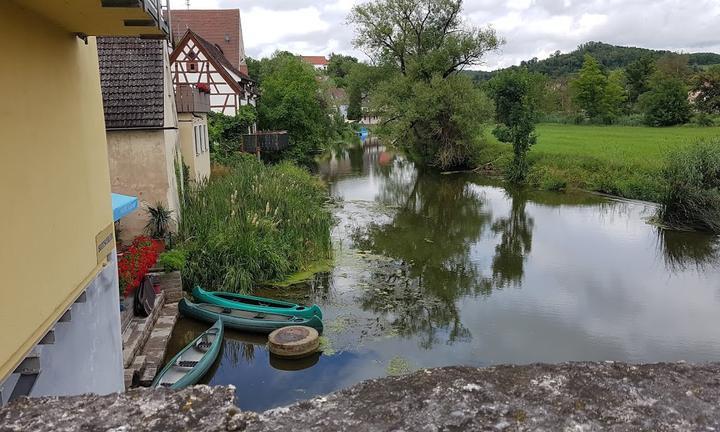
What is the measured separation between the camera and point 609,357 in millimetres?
9953

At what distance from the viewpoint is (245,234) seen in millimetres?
13453

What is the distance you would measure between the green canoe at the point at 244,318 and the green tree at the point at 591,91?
5371cm

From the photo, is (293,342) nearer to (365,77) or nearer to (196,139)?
(196,139)

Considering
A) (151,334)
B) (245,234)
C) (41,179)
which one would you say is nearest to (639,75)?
(245,234)

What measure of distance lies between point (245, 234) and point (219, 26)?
3014cm

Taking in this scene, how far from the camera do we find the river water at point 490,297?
9977 millimetres

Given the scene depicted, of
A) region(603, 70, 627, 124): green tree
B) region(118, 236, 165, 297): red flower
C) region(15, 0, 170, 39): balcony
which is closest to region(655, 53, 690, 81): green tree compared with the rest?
region(603, 70, 627, 124): green tree

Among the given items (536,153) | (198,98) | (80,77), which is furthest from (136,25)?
(536,153)

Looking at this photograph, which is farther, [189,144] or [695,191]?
[695,191]

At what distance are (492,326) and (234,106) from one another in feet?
67.5

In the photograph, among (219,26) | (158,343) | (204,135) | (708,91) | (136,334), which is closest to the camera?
(136,334)

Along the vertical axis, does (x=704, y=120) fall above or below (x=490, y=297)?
above

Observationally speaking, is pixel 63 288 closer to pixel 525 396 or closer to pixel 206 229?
pixel 525 396

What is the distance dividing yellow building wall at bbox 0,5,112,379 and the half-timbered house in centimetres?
2330
